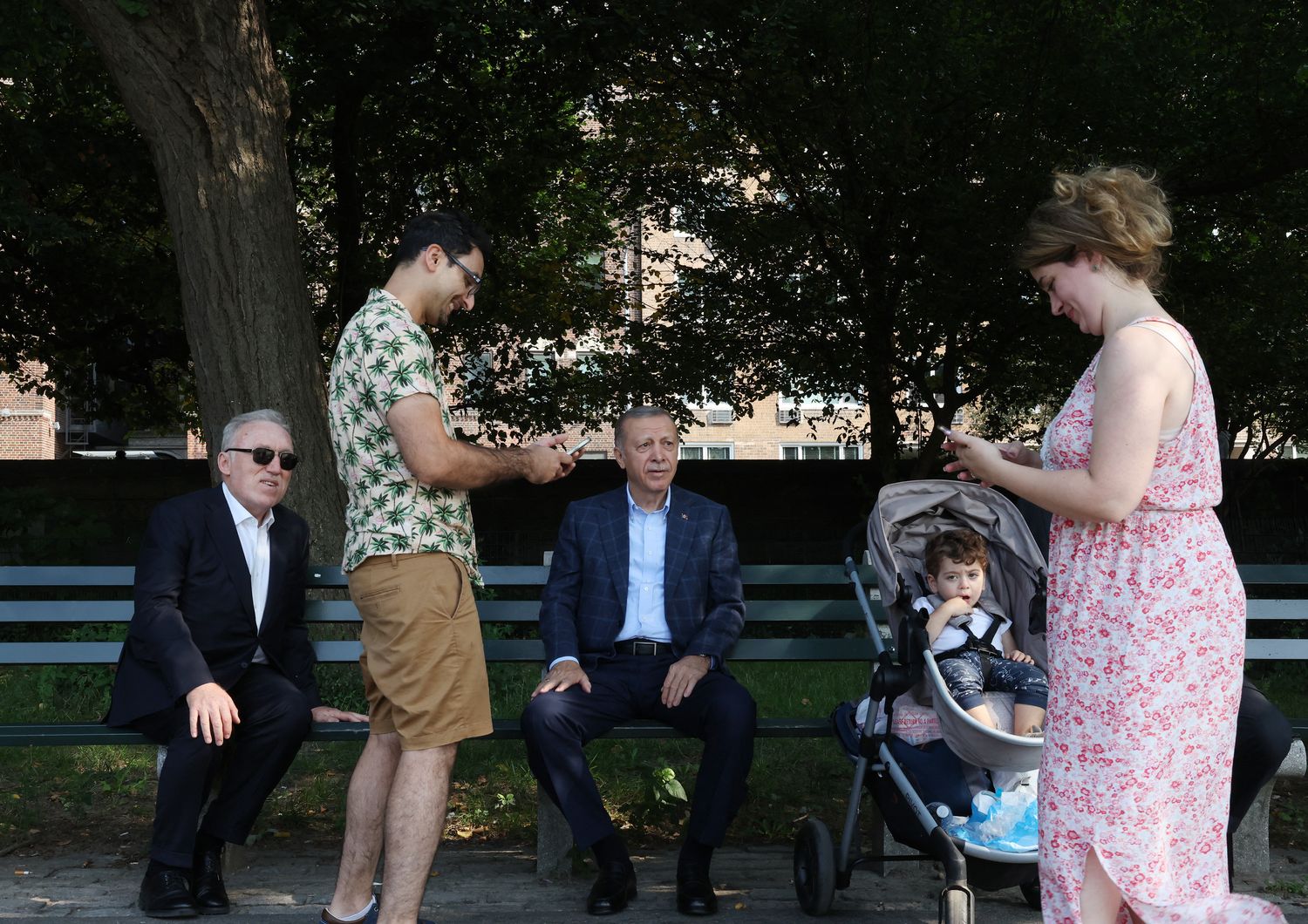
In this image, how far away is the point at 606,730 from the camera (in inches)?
184

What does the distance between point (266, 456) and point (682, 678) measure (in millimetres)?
1655

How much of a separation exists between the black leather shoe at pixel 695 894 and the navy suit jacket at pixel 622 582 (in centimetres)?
78

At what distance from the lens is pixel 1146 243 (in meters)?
3.07

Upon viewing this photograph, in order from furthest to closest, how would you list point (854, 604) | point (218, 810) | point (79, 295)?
point (79, 295) → point (854, 604) → point (218, 810)

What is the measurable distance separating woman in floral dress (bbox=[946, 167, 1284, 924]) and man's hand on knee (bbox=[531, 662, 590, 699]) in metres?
1.93

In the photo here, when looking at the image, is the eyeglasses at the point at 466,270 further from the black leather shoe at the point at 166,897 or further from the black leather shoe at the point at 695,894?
the black leather shoe at the point at 166,897

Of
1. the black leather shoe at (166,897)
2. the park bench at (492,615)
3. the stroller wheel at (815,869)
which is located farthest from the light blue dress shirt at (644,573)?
the black leather shoe at (166,897)

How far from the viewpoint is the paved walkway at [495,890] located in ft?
14.2

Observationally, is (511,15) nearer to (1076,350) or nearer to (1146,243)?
(1076,350)

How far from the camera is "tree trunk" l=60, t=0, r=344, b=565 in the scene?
725cm

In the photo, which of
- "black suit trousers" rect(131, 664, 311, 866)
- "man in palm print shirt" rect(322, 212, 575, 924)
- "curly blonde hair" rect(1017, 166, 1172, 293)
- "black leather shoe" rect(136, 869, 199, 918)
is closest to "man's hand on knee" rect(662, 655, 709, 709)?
"man in palm print shirt" rect(322, 212, 575, 924)

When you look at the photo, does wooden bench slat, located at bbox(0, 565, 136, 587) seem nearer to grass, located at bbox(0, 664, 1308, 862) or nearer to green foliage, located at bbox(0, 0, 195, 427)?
grass, located at bbox(0, 664, 1308, 862)

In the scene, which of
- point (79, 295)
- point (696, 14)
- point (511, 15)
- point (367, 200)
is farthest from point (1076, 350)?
point (79, 295)

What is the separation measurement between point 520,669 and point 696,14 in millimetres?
5681
